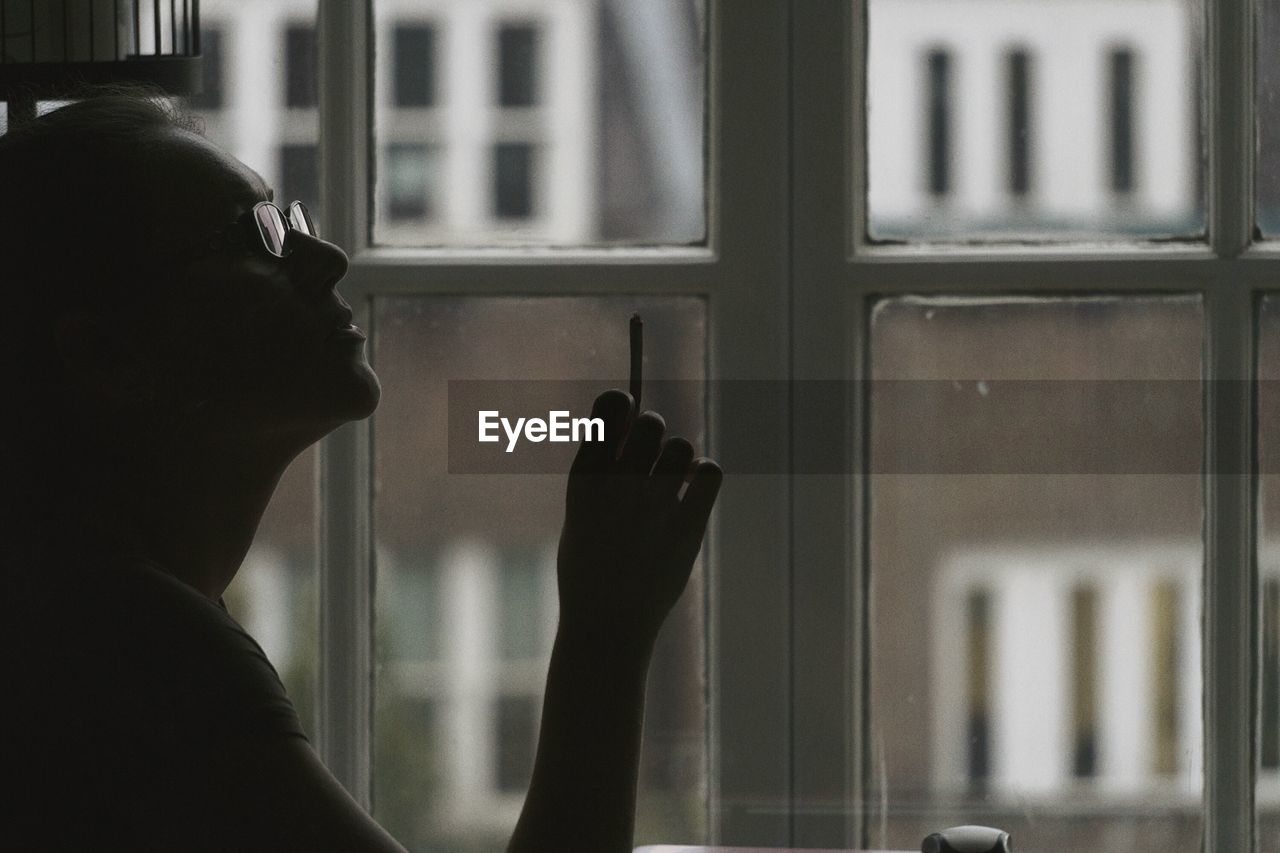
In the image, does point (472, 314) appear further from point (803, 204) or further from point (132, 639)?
point (132, 639)

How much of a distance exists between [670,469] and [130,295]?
43 centimetres

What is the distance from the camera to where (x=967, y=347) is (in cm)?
146

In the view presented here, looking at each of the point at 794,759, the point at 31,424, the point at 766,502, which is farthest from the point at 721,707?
the point at 31,424

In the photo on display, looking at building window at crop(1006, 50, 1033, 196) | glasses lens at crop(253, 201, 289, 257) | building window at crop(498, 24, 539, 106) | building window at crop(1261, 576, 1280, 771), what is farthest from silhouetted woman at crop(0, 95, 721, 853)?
building window at crop(1261, 576, 1280, 771)

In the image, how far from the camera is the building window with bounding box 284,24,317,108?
1.51 m

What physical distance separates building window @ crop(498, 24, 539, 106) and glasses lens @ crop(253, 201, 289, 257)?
542 millimetres

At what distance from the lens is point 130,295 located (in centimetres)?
96

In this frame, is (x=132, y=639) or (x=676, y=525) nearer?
(x=132, y=639)

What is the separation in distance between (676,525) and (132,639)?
1.35ft

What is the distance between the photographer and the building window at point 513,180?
1.51 meters

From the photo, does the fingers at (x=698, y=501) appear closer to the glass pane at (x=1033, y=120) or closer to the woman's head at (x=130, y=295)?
the woman's head at (x=130, y=295)

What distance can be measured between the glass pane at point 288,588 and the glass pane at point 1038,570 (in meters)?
0.64

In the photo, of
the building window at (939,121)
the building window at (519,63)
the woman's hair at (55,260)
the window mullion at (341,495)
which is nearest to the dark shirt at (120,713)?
the woman's hair at (55,260)

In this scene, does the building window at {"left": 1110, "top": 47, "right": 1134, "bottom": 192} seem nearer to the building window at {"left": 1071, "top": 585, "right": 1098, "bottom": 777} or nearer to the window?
the window
